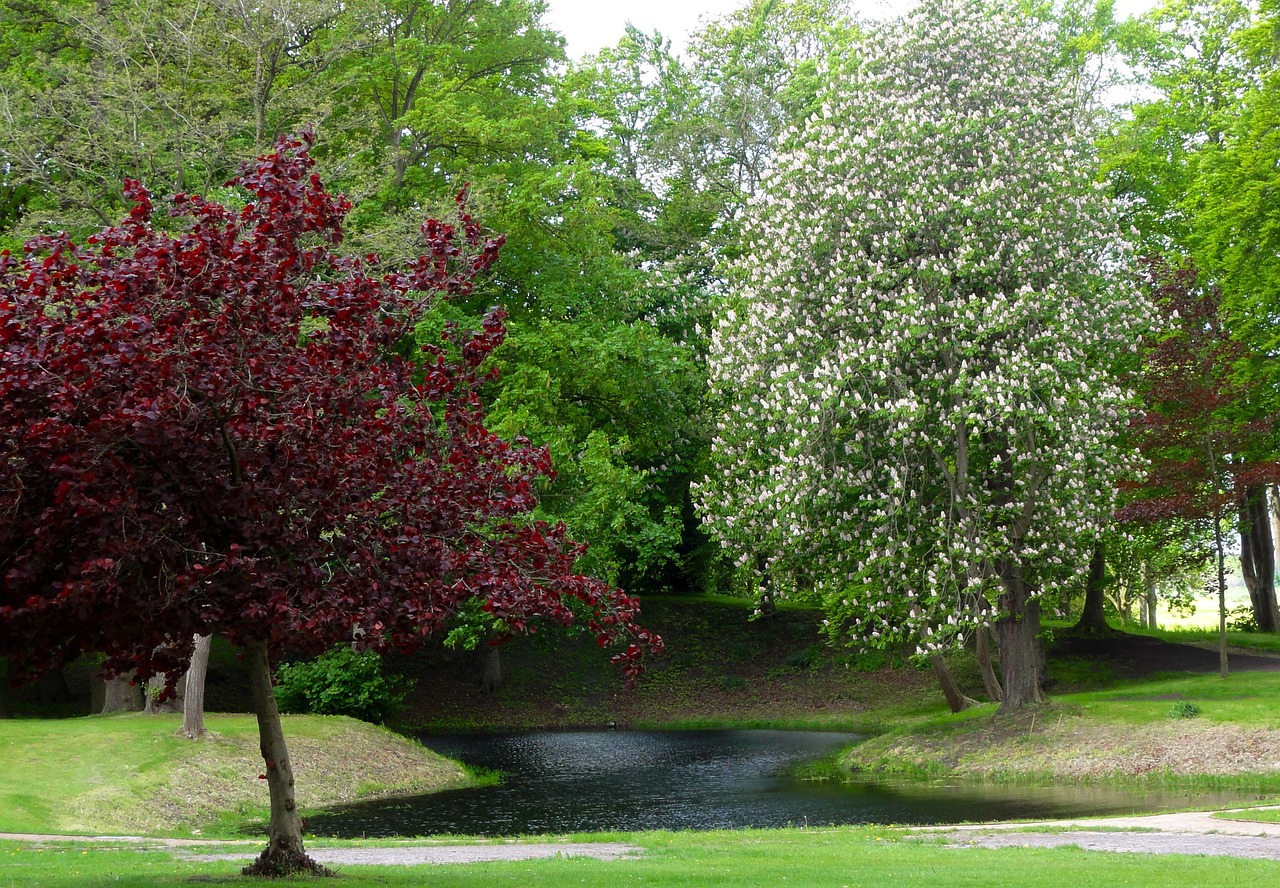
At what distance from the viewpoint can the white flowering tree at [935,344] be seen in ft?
81.5

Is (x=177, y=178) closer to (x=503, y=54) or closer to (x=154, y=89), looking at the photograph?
(x=154, y=89)

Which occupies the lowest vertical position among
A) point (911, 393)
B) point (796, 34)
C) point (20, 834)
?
point (20, 834)

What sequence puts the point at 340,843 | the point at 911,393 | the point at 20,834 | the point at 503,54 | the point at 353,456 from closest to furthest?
the point at 353,456 → the point at 340,843 → the point at 20,834 → the point at 911,393 → the point at 503,54

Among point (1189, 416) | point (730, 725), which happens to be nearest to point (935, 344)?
point (1189, 416)

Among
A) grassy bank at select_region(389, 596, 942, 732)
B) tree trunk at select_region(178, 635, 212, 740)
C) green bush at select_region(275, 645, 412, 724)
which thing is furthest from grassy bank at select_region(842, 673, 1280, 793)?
tree trunk at select_region(178, 635, 212, 740)

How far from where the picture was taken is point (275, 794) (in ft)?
40.9

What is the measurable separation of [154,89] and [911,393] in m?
19.2

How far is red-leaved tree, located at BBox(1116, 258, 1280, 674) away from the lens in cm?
2938

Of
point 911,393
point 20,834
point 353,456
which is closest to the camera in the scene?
point 353,456

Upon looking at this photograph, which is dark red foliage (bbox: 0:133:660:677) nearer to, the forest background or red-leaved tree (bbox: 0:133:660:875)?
red-leaved tree (bbox: 0:133:660:875)

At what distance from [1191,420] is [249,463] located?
983 inches

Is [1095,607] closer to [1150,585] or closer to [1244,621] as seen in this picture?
[1244,621]

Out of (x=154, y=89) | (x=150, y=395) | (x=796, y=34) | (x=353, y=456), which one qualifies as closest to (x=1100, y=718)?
(x=353, y=456)

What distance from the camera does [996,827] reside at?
59.5 feet
